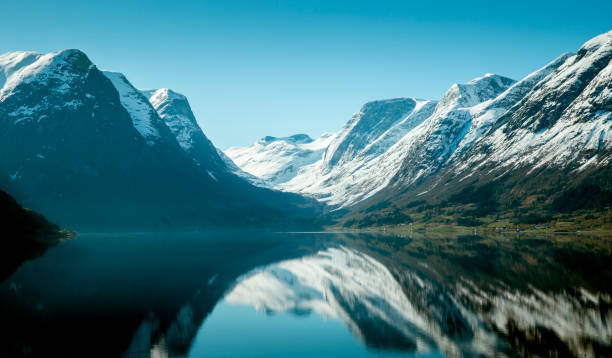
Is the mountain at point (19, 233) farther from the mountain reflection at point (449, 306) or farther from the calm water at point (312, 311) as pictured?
the mountain reflection at point (449, 306)

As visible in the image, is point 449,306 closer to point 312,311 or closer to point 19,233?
point 312,311

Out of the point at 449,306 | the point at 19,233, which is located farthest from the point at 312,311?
the point at 19,233

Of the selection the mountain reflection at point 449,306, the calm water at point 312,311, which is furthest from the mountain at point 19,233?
the mountain reflection at point 449,306

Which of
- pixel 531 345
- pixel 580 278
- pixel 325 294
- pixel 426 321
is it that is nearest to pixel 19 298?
pixel 325 294

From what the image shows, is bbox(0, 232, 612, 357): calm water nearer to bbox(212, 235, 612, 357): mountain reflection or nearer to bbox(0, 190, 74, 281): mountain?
bbox(212, 235, 612, 357): mountain reflection

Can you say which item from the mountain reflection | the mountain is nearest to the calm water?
→ the mountain reflection

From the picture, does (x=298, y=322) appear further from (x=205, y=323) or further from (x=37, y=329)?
(x=37, y=329)
